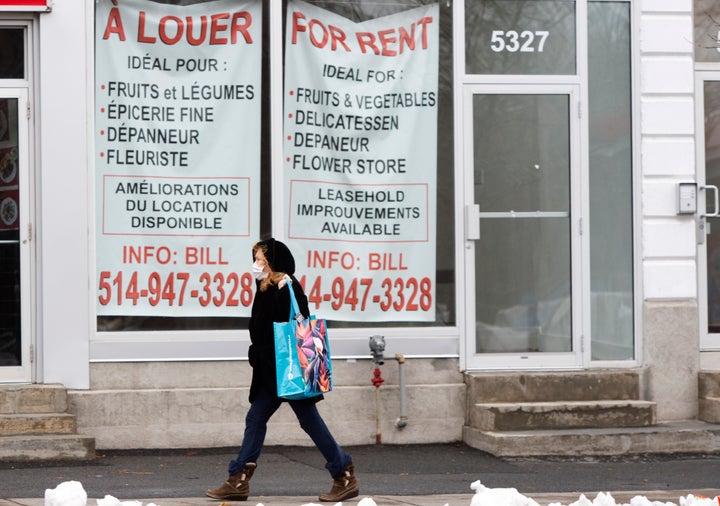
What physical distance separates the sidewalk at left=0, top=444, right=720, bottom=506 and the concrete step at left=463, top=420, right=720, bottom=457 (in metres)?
0.11

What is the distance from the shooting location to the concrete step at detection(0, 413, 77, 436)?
11148 mm

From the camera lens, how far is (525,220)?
12.7 metres

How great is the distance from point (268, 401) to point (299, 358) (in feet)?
1.23

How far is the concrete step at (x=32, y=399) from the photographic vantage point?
11398 mm

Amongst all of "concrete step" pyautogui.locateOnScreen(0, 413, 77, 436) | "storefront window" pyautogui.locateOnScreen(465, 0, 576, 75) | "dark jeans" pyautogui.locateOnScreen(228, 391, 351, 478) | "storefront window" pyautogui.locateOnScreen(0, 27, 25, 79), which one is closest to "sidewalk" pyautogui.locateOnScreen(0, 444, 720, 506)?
"dark jeans" pyautogui.locateOnScreen(228, 391, 351, 478)

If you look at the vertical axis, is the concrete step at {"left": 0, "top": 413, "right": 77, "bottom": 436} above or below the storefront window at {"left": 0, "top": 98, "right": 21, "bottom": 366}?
below

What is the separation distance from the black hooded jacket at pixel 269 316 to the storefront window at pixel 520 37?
413cm

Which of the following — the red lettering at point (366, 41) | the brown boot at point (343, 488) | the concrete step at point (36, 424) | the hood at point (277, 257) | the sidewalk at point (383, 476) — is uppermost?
the red lettering at point (366, 41)

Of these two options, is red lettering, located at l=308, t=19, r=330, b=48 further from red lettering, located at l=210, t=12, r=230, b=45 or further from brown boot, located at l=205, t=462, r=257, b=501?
brown boot, located at l=205, t=462, r=257, b=501

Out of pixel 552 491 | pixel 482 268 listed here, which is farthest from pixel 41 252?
pixel 552 491

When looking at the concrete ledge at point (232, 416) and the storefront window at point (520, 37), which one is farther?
the storefront window at point (520, 37)

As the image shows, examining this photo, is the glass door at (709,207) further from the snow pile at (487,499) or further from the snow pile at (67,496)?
the snow pile at (67,496)

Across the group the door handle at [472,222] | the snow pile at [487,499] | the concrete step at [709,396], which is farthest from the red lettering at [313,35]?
the snow pile at [487,499]

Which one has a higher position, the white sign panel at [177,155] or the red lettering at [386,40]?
the red lettering at [386,40]
